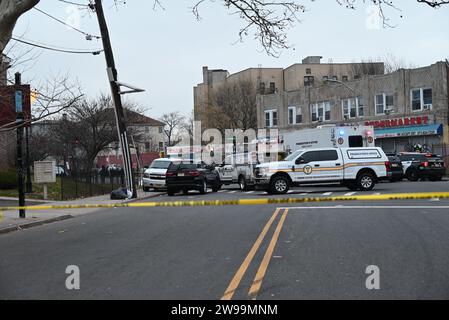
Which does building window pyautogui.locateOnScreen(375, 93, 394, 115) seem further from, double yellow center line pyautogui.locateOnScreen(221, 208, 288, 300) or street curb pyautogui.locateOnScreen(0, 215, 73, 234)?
double yellow center line pyautogui.locateOnScreen(221, 208, 288, 300)

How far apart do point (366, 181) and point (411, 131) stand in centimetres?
2352

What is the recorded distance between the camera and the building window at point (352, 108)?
1956 inches

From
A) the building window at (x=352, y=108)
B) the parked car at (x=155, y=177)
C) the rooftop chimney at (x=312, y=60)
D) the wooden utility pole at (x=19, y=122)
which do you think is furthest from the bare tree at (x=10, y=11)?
the rooftop chimney at (x=312, y=60)

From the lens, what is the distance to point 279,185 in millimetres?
22875

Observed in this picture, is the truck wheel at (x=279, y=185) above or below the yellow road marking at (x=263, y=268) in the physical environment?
above

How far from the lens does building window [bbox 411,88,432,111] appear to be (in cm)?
4412

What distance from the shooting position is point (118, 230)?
12.9 m

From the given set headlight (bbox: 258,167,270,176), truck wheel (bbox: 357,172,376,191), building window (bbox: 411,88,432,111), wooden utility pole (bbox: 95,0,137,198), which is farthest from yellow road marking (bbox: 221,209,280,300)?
building window (bbox: 411,88,432,111)

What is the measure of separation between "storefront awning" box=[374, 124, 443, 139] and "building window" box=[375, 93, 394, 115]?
1738 millimetres

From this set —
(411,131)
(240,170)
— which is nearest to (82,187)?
(240,170)

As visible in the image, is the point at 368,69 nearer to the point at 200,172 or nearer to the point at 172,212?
the point at 200,172

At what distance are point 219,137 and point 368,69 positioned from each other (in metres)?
21.0

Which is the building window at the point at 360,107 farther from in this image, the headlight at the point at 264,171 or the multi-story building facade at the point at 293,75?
the headlight at the point at 264,171

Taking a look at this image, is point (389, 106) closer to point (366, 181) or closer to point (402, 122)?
point (402, 122)
